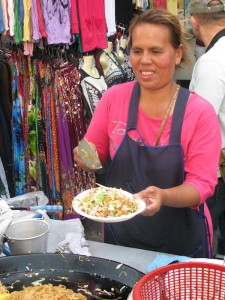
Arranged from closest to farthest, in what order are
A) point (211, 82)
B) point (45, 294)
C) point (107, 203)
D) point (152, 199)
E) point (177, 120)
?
point (45, 294) → point (152, 199) → point (107, 203) → point (177, 120) → point (211, 82)

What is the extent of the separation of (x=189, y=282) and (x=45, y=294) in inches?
24.4

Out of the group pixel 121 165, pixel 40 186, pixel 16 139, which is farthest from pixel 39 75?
pixel 121 165

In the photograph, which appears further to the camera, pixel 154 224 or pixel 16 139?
pixel 16 139

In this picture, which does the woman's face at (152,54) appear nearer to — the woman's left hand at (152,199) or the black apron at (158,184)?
the black apron at (158,184)

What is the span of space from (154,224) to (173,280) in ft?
2.65

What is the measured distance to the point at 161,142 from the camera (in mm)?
2031

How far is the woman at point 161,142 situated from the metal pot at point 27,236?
1.48ft

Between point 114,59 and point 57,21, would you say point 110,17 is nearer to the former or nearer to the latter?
point 114,59

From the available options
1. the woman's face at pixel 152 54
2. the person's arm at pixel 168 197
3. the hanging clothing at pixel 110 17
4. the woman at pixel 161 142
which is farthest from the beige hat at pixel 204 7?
the hanging clothing at pixel 110 17

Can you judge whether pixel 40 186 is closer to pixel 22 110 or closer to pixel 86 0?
pixel 22 110

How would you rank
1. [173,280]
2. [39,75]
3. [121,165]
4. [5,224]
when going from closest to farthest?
[173,280] < [5,224] < [121,165] < [39,75]

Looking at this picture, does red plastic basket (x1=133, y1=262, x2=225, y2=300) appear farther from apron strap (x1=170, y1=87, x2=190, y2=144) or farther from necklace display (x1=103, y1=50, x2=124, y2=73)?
necklace display (x1=103, y1=50, x2=124, y2=73)

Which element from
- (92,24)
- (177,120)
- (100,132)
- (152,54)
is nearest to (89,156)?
(100,132)

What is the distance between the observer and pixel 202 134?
198 centimetres
